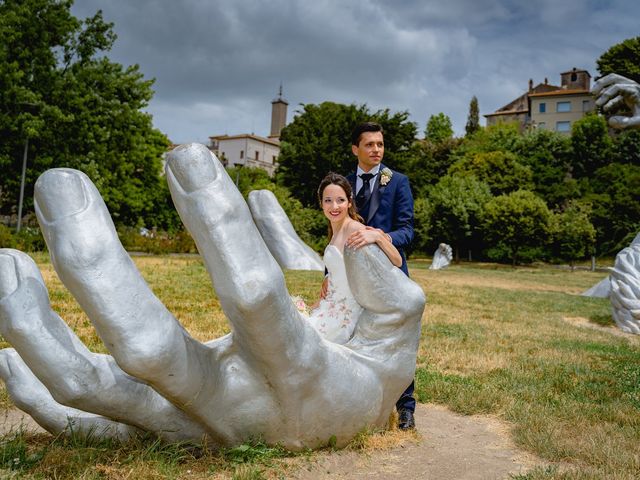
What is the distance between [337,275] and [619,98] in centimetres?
1073

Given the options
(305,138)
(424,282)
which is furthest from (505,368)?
(305,138)

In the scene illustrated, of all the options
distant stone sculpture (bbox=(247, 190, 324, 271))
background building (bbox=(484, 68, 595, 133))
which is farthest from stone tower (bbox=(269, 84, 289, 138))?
distant stone sculpture (bbox=(247, 190, 324, 271))

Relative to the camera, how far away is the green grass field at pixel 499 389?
308 centimetres

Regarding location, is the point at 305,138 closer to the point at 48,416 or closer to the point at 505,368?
the point at 505,368

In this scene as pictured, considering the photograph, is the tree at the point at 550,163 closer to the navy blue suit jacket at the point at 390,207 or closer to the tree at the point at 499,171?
the tree at the point at 499,171

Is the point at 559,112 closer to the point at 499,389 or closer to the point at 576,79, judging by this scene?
the point at 576,79

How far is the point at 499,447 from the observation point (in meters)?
3.86

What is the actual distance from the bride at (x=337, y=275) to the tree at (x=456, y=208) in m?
32.0

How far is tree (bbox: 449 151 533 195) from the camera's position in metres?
40.2

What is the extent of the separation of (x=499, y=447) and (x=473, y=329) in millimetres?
5224

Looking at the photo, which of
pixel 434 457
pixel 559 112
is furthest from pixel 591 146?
pixel 434 457

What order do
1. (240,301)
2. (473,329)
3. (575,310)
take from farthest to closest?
(575,310) < (473,329) < (240,301)

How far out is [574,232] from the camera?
33.5 meters

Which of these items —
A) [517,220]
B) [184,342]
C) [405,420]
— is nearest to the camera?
[184,342]
